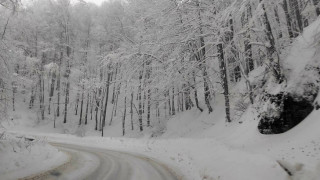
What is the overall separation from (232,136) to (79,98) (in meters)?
27.0

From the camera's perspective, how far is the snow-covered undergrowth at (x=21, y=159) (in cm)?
988

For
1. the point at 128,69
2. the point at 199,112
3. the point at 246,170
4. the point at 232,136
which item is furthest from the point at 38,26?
the point at 246,170

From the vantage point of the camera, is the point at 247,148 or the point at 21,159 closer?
the point at 21,159

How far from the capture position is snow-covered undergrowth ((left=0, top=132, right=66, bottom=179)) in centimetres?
988

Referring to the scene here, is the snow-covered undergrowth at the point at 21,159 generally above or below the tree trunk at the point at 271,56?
below

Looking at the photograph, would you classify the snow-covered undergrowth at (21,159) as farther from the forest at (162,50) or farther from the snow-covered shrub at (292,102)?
the snow-covered shrub at (292,102)

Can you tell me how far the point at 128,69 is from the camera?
20.8 metres

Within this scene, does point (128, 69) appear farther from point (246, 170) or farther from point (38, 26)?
point (38, 26)

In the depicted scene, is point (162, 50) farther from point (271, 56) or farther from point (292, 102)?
point (292, 102)

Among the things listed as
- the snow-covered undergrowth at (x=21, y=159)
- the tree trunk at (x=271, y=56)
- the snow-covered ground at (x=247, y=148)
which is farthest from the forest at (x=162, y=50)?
the snow-covered undergrowth at (x=21, y=159)

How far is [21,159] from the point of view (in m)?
11.3

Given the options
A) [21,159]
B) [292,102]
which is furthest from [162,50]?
[21,159]

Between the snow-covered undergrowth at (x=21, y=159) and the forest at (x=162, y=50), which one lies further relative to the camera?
the forest at (x=162, y=50)

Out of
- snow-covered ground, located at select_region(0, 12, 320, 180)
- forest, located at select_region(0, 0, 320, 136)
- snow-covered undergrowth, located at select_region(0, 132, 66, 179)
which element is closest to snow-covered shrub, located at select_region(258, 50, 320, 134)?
forest, located at select_region(0, 0, 320, 136)
